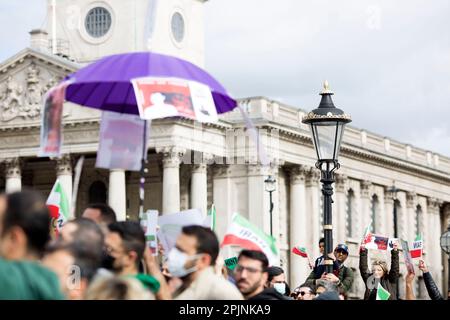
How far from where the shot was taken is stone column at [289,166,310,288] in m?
74.1

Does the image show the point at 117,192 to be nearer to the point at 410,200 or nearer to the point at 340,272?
the point at 410,200

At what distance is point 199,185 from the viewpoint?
6888 centimetres

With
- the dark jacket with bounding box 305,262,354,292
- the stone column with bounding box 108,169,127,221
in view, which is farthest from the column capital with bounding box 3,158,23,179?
the dark jacket with bounding box 305,262,354,292

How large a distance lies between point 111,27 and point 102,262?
6999 centimetres

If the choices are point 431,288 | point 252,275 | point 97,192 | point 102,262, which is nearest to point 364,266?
point 431,288

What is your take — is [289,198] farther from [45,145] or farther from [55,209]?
[45,145]

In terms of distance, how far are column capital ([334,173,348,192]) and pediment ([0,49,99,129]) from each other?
1570 cm

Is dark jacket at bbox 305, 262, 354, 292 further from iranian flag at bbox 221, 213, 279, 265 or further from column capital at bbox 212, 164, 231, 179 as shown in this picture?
column capital at bbox 212, 164, 231, 179

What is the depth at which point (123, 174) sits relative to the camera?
68.4 metres

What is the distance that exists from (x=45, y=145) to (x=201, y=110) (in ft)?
4.87

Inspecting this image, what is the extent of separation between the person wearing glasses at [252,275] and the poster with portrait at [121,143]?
4.36 ft

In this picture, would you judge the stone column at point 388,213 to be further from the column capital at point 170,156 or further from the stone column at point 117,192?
the stone column at point 117,192
